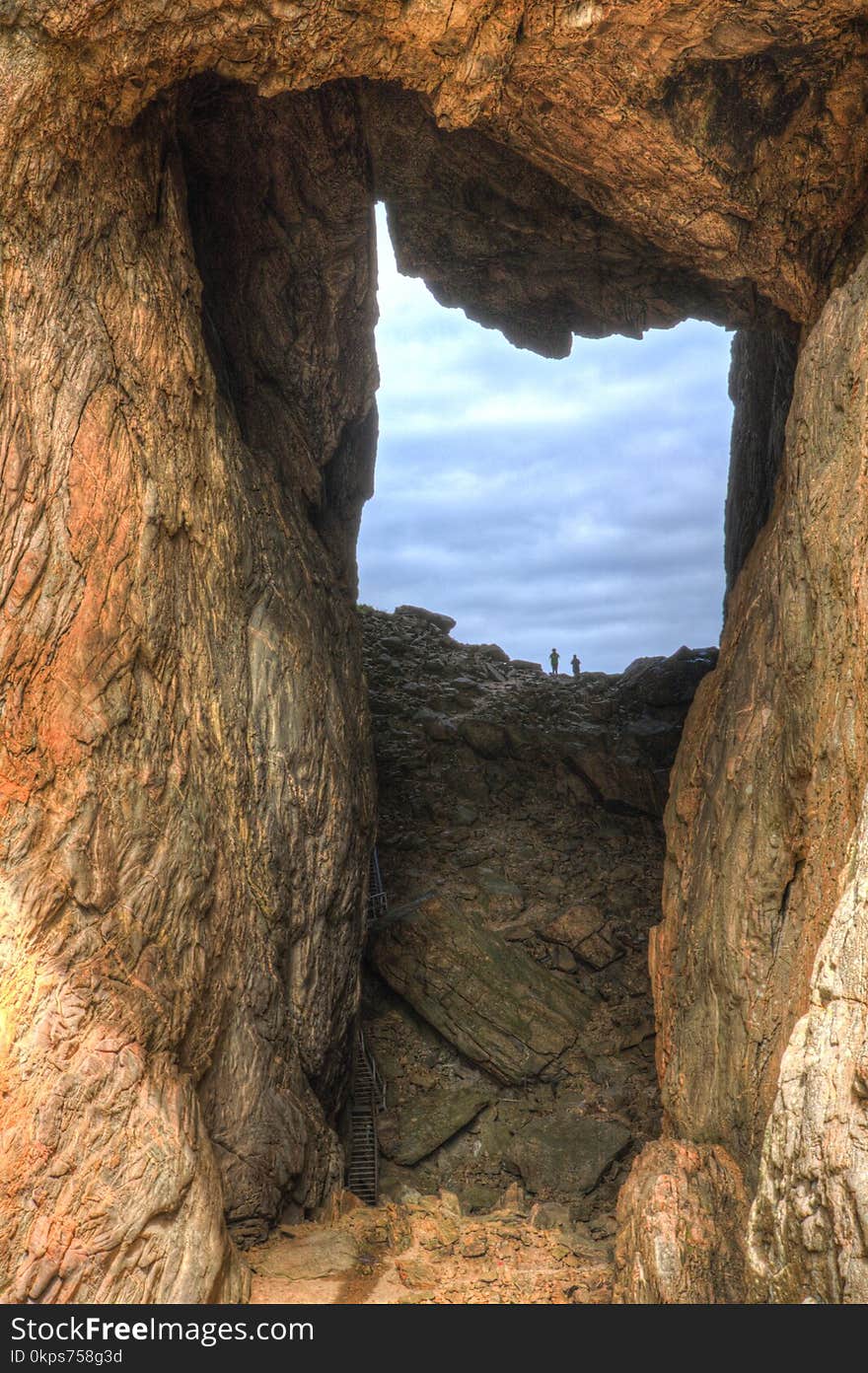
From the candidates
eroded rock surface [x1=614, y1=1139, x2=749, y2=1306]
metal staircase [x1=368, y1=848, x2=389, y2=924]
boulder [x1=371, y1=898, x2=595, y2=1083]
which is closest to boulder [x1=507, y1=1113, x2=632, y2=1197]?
boulder [x1=371, y1=898, x2=595, y2=1083]

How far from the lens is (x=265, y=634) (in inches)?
460

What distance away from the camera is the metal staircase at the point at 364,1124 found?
48.3ft

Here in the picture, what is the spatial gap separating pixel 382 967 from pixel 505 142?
39.7 ft

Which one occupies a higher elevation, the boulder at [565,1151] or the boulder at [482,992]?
the boulder at [482,992]

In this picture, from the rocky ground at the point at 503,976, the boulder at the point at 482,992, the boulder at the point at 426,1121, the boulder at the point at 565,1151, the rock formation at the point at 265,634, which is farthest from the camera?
the boulder at the point at 482,992

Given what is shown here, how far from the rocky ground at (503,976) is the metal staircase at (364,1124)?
253mm

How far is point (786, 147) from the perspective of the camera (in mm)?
9906

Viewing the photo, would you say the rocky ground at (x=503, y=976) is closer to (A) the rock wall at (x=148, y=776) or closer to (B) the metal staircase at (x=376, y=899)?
(B) the metal staircase at (x=376, y=899)

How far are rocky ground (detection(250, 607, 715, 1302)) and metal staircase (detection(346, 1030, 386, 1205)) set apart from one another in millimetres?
253

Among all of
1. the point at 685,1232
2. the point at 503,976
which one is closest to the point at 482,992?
the point at 503,976

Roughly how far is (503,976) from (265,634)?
823 centimetres

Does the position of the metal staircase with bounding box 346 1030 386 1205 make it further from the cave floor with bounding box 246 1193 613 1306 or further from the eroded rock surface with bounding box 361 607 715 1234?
the cave floor with bounding box 246 1193 613 1306

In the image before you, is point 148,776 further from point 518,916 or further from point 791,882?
point 518,916

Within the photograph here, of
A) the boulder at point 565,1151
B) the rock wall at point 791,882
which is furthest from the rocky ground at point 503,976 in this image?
the rock wall at point 791,882
